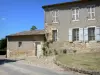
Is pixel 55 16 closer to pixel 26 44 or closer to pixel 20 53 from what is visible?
pixel 26 44

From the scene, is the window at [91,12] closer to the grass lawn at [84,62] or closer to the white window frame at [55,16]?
the white window frame at [55,16]

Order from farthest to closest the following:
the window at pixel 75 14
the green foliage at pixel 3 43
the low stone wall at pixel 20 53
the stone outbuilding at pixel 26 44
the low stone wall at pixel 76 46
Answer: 1. the green foliage at pixel 3 43
2. the low stone wall at pixel 20 53
3. the stone outbuilding at pixel 26 44
4. the window at pixel 75 14
5. the low stone wall at pixel 76 46

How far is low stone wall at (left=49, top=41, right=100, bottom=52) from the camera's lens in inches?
1022

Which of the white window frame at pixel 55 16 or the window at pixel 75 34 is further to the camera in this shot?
the white window frame at pixel 55 16

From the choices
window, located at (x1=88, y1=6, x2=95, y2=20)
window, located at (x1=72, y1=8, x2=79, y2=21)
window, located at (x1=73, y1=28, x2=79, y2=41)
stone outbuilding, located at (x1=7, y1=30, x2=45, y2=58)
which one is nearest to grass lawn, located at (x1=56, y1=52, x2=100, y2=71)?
window, located at (x1=73, y1=28, x2=79, y2=41)

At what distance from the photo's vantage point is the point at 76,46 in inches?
1077

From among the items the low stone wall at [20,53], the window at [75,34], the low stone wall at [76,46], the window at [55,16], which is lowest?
the low stone wall at [20,53]

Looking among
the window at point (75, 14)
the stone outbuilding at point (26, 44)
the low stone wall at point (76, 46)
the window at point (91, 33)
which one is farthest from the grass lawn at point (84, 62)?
the stone outbuilding at point (26, 44)

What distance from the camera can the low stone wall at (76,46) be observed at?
2596cm

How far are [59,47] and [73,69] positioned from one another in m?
12.9

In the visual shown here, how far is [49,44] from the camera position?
1163 inches

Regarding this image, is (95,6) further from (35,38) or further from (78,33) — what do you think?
(35,38)

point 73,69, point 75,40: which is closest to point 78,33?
point 75,40

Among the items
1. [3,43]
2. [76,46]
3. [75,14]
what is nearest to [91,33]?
[76,46]
